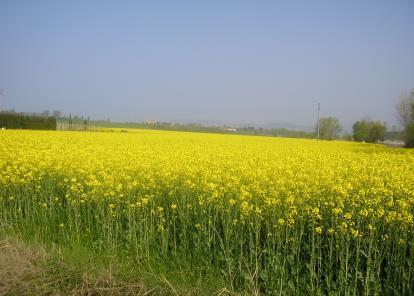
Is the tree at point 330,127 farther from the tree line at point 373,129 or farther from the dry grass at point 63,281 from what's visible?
the dry grass at point 63,281

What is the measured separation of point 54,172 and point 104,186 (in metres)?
2.26

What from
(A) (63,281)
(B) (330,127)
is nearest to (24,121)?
(A) (63,281)

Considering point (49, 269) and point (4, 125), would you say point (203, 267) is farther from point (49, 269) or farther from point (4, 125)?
point (4, 125)

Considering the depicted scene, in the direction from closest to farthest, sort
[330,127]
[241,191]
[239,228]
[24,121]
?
[239,228] < [241,191] < [24,121] < [330,127]

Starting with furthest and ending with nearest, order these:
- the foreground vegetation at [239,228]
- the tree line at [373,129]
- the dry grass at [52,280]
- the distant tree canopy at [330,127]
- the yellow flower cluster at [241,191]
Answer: the distant tree canopy at [330,127] < the tree line at [373,129] < the yellow flower cluster at [241,191] < the foreground vegetation at [239,228] < the dry grass at [52,280]

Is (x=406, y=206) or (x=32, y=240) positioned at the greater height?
(x=406, y=206)

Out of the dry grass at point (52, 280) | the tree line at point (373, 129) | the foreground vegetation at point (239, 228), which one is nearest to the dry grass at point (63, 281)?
the dry grass at point (52, 280)

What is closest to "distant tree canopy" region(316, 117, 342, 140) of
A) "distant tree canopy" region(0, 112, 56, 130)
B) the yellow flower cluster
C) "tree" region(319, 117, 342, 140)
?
"tree" region(319, 117, 342, 140)

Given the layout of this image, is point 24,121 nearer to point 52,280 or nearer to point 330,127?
point 52,280

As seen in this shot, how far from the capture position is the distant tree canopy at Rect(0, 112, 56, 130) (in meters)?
45.9

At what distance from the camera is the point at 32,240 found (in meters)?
6.66

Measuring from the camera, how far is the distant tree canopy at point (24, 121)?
4594cm

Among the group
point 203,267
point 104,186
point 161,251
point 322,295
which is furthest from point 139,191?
point 322,295

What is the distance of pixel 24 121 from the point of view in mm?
47188
